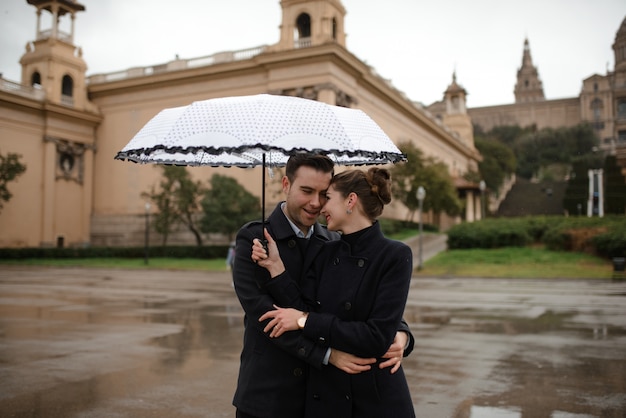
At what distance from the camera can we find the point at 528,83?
166625 millimetres

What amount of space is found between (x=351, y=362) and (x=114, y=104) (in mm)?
49331

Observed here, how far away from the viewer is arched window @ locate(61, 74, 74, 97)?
160 ft

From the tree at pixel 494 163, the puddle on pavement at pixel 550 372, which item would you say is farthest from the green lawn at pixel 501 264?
the tree at pixel 494 163

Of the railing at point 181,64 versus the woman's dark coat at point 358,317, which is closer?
the woman's dark coat at point 358,317

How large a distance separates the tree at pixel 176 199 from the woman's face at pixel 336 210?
125 ft

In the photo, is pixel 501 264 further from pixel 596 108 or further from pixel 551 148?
pixel 596 108

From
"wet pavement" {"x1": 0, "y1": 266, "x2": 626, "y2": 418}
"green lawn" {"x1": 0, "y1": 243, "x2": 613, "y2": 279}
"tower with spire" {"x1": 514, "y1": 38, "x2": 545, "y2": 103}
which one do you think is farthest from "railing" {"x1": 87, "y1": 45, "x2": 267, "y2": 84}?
"tower with spire" {"x1": 514, "y1": 38, "x2": 545, "y2": 103}

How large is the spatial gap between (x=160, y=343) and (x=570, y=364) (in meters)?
6.30

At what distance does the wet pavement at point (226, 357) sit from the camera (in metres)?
6.24

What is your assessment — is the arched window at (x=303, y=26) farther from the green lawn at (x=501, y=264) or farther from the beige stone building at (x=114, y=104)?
the green lawn at (x=501, y=264)

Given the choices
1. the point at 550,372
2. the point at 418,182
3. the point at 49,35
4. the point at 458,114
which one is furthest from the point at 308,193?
the point at 458,114

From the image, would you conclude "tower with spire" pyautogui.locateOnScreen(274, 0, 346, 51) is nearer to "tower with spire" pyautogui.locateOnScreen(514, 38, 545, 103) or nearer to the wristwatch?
the wristwatch

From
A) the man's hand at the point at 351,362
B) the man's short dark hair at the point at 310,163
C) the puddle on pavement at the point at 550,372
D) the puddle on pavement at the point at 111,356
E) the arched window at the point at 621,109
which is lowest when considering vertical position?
the puddle on pavement at the point at 111,356

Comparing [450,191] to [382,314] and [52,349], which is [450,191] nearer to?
[52,349]
